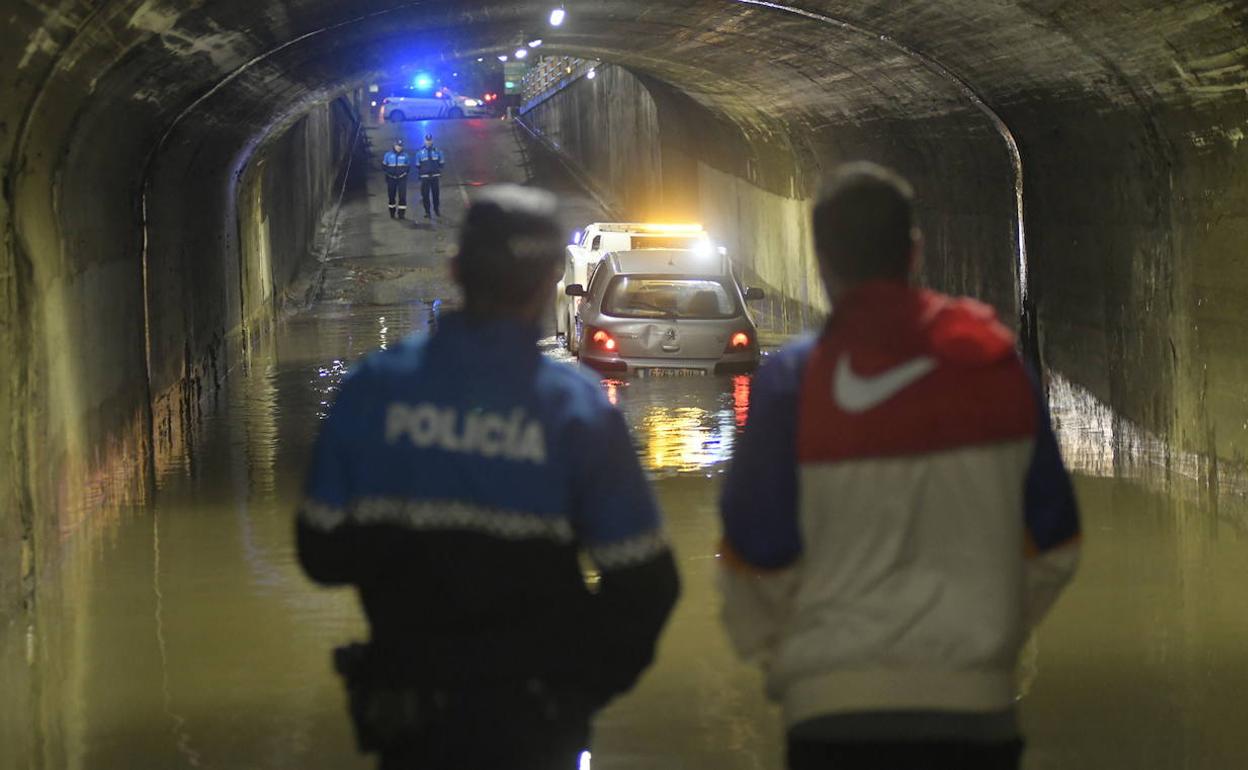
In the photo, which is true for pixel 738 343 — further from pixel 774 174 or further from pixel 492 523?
pixel 492 523

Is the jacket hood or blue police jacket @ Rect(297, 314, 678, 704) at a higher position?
the jacket hood

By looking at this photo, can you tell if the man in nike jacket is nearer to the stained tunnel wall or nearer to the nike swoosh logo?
the nike swoosh logo

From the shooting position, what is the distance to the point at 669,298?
760 inches

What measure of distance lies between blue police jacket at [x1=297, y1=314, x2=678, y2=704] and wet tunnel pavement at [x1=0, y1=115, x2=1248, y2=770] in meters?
3.53

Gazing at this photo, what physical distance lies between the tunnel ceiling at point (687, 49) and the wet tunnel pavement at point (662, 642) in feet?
8.69

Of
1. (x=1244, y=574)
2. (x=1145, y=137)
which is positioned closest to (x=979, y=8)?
(x=1145, y=137)

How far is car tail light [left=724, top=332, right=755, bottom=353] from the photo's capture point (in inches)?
752

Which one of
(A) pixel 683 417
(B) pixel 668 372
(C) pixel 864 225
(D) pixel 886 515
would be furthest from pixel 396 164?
(D) pixel 886 515

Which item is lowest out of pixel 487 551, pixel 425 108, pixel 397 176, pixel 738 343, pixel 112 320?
pixel 738 343

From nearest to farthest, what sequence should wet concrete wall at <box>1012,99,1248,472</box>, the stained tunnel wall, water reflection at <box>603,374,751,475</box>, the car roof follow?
wet concrete wall at <box>1012,99,1248,472</box>
the stained tunnel wall
water reflection at <box>603,374,751,475</box>
the car roof

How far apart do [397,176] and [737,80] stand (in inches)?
738

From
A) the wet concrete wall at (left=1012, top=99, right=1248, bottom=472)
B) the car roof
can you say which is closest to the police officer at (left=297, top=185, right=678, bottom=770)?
the wet concrete wall at (left=1012, top=99, right=1248, bottom=472)

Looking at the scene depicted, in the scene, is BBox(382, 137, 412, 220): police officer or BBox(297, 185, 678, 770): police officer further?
BBox(382, 137, 412, 220): police officer

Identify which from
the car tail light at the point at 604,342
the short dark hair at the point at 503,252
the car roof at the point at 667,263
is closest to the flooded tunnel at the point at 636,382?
the car tail light at the point at 604,342
